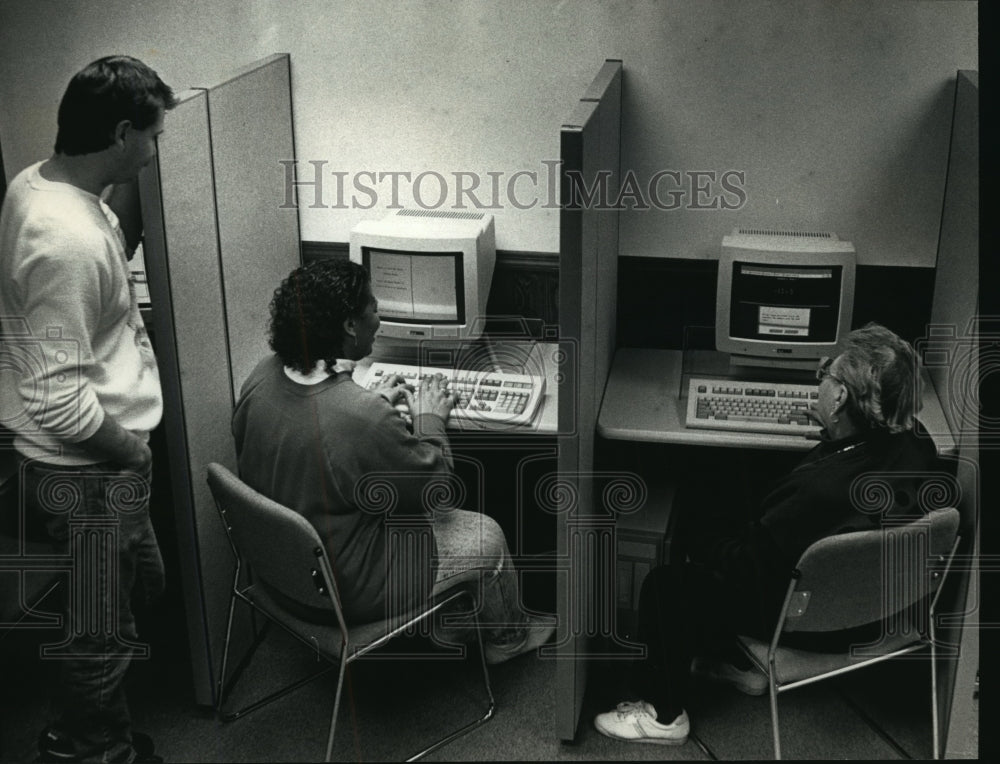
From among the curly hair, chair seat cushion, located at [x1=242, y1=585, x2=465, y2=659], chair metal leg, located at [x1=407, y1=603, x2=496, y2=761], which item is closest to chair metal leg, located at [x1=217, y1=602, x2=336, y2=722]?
chair seat cushion, located at [x1=242, y1=585, x2=465, y2=659]

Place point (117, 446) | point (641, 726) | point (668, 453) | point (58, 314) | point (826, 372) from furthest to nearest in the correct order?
1. point (668, 453)
2. point (641, 726)
3. point (826, 372)
4. point (117, 446)
5. point (58, 314)

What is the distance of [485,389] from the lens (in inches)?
92.4

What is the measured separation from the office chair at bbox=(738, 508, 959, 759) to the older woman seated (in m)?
0.05

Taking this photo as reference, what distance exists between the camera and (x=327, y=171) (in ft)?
8.70

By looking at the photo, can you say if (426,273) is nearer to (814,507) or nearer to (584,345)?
(584,345)

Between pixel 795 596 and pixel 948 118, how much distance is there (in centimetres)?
117

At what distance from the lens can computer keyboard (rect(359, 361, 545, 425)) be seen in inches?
89.1

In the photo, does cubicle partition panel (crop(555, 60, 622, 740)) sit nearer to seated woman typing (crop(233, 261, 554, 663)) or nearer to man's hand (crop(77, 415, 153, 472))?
seated woman typing (crop(233, 261, 554, 663))

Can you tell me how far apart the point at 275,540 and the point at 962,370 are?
143 centimetres

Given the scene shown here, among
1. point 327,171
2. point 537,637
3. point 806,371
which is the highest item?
point 327,171

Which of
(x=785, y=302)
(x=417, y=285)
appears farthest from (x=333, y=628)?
(x=785, y=302)

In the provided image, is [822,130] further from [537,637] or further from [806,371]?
[537,637]

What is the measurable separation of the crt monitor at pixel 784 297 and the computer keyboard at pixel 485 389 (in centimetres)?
45
